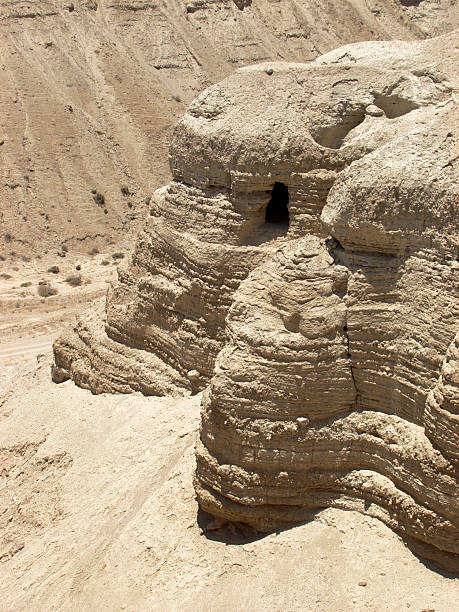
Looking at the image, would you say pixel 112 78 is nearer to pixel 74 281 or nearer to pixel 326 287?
pixel 74 281

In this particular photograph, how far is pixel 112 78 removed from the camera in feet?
142

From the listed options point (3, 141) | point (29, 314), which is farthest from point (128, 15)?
point (29, 314)

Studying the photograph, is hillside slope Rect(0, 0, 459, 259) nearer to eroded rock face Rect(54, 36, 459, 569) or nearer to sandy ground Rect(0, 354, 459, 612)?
sandy ground Rect(0, 354, 459, 612)

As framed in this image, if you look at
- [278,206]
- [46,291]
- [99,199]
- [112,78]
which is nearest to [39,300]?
[46,291]

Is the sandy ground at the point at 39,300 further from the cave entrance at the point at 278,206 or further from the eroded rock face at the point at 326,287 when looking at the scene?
the cave entrance at the point at 278,206

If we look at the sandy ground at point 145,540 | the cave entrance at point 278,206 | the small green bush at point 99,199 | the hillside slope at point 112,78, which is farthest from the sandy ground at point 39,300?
the cave entrance at point 278,206

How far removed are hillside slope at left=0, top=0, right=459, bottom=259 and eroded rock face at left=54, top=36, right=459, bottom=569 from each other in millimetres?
23539

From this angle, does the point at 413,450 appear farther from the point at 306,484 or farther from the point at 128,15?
the point at 128,15

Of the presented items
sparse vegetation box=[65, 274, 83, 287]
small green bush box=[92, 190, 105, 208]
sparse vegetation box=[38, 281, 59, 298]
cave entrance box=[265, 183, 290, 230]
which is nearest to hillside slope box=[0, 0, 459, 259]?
small green bush box=[92, 190, 105, 208]

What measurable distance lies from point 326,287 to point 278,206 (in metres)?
3.17

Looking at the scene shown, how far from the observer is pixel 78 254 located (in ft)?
114

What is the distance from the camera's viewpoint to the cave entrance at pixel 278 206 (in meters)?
12.2

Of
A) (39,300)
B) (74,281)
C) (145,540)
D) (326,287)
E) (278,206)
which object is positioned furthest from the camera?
(74,281)

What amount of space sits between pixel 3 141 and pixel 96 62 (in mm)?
9368
